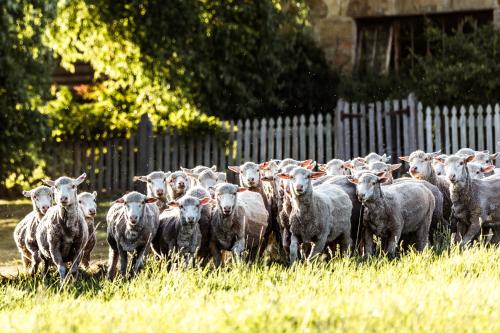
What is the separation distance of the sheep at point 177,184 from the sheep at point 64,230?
1958 millimetres

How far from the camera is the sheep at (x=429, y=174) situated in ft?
42.9

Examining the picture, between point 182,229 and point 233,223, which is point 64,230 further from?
point 233,223

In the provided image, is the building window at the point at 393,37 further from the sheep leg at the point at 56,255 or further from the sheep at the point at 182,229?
the sheep leg at the point at 56,255

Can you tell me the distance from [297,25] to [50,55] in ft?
18.6

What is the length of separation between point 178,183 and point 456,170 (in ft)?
11.4

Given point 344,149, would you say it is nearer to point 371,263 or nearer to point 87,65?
point 87,65

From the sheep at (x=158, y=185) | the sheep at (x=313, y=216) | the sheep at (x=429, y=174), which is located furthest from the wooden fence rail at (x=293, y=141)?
the sheep at (x=313, y=216)

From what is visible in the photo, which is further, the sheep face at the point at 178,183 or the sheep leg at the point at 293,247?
the sheep face at the point at 178,183

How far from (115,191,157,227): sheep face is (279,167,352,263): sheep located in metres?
1.52

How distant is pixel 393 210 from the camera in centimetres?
1132

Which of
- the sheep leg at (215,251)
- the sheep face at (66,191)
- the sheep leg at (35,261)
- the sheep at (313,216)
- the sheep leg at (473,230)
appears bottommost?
the sheep leg at (35,261)

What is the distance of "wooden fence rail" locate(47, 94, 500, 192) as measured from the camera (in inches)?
766

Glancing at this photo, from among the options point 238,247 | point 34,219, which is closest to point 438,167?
point 238,247

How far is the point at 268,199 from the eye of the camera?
12.9m
